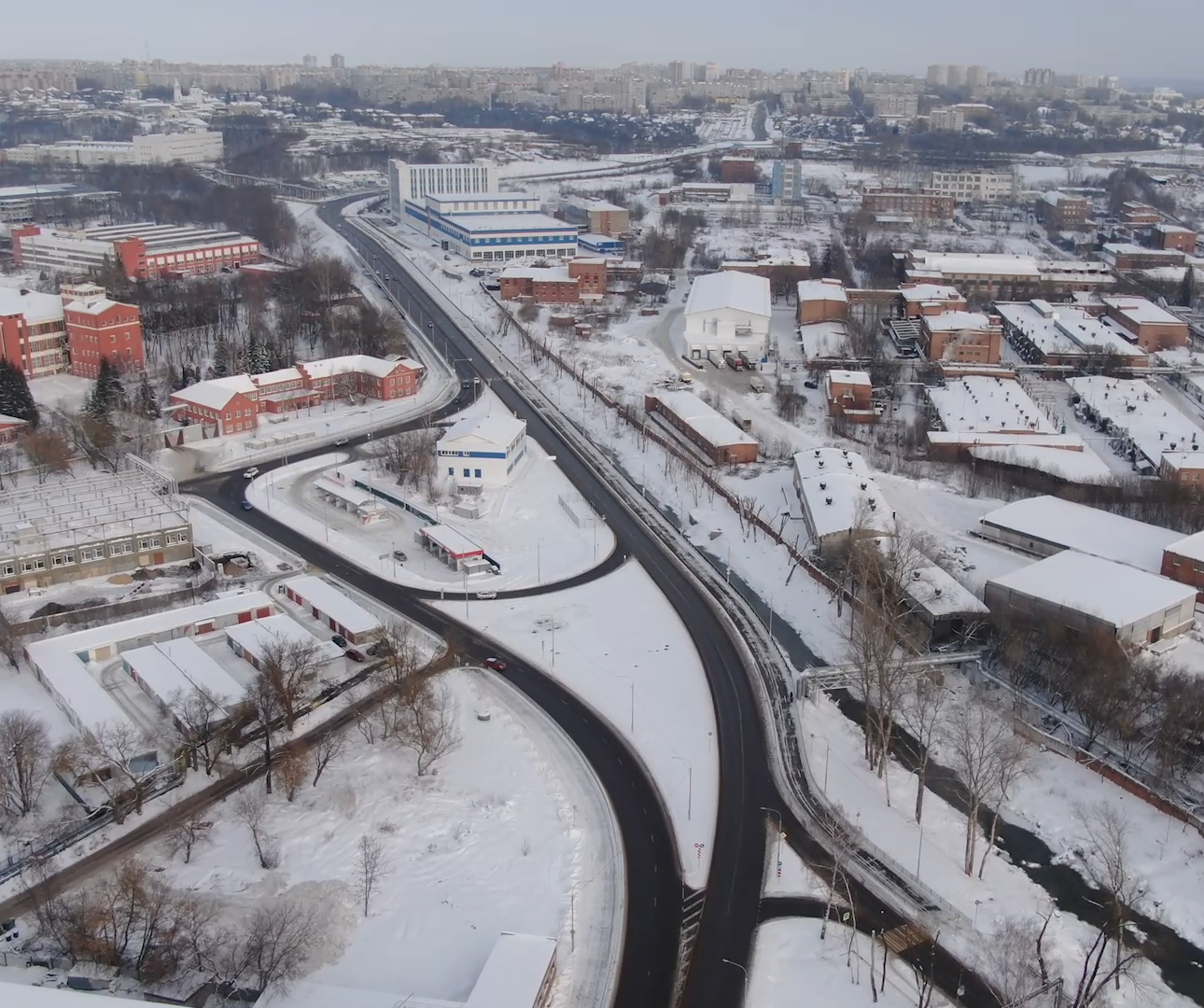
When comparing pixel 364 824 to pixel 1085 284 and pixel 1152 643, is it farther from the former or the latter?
pixel 1085 284

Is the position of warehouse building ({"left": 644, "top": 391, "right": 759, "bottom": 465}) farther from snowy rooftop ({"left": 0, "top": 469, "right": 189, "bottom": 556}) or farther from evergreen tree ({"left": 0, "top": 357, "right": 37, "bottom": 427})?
evergreen tree ({"left": 0, "top": 357, "right": 37, "bottom": 427})

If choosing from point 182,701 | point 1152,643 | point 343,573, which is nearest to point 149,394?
point 343,573

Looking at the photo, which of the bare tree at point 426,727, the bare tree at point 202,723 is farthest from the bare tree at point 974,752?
the bare tree at point 202,723

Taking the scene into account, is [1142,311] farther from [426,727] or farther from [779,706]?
[426,727]

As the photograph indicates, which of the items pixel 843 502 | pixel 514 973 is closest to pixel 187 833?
pixel 514 973

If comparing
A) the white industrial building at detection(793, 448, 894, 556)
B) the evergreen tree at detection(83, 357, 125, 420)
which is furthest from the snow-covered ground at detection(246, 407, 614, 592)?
the evergreen tree at detection(83, 357, 125, 420)

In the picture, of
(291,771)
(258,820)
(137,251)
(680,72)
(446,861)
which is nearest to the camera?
(446,861)
